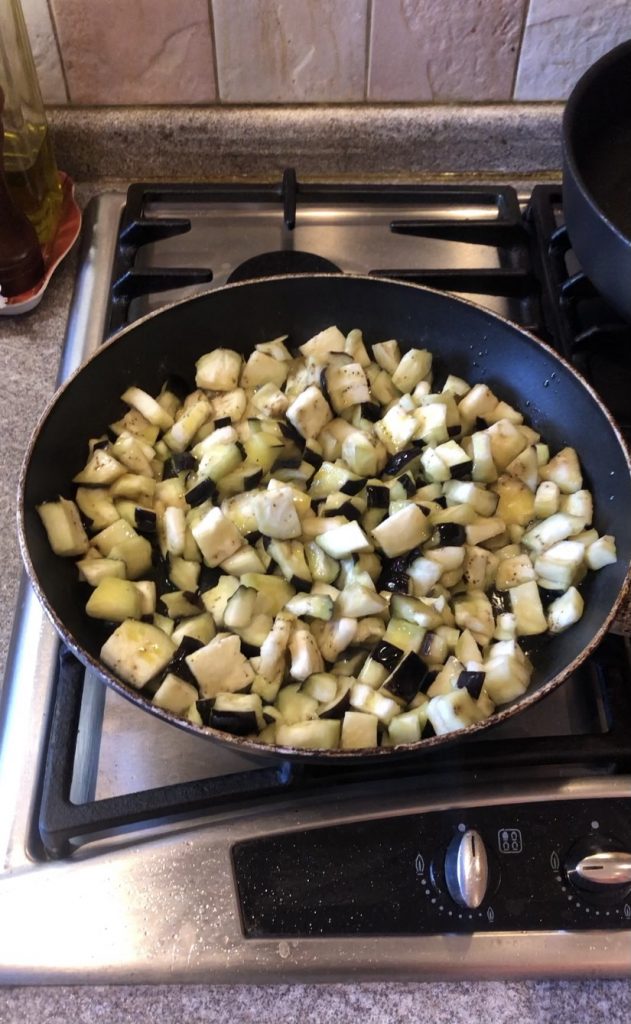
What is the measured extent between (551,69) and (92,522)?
82 cm

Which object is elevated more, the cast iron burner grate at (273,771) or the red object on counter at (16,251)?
the red object on counter at (16,251)

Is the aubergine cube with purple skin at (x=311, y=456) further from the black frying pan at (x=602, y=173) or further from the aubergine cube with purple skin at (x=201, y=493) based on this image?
the black frying pan at (x=602, y=173)

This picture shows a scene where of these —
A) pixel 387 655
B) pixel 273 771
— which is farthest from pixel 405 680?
pixel 273 771

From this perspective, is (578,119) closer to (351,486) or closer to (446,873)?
(351,486)

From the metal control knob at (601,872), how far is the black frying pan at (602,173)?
0.51 meters

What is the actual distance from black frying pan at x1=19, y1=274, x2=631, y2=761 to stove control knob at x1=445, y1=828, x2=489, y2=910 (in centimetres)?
15

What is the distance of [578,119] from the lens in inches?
36.4

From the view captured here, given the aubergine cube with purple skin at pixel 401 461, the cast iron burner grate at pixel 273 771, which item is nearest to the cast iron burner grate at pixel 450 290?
the cast iron burner grate at pixel 273 771

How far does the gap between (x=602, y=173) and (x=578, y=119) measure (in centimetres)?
9

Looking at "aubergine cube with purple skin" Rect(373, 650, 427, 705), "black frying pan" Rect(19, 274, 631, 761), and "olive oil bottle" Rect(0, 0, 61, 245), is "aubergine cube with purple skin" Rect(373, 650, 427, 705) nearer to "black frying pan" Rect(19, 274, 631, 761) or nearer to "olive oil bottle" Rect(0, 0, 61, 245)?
"black frying pan" Rect(19, 274, 631, 761)

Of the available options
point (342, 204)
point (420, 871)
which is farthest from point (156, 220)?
point (420, 871)

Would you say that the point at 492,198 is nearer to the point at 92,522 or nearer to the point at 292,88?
the point at 292,88

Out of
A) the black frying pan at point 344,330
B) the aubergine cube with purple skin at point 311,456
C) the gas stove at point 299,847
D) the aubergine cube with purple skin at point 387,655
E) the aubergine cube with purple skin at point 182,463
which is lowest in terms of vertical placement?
the gas stove at point 299,847

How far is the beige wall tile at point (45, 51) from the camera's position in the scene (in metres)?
1.02
